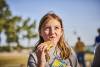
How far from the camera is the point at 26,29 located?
3134 cm

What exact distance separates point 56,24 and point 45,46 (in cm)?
21

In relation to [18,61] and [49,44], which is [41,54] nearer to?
[49,44]

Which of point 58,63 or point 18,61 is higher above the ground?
point 58,63

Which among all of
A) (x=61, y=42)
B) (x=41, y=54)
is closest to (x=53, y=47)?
(x=61, y=42)

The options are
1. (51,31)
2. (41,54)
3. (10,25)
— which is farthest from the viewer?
(10,25)

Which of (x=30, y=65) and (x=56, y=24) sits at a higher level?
(x=56, y=24)

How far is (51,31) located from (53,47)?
4.4 inches

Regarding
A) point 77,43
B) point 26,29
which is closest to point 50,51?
point 77,43

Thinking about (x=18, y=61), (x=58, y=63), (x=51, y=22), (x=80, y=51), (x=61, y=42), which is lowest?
(x=18, y=61)

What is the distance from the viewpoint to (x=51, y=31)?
195 centimetres

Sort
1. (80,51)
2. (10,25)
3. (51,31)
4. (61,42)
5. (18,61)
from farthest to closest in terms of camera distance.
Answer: (10,25) < (18,61) < (80,51) < (61,42) < (51,31)

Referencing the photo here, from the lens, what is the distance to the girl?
192cm

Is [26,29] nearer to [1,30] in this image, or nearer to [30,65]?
[1,30]

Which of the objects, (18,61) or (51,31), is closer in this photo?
(51,31)
